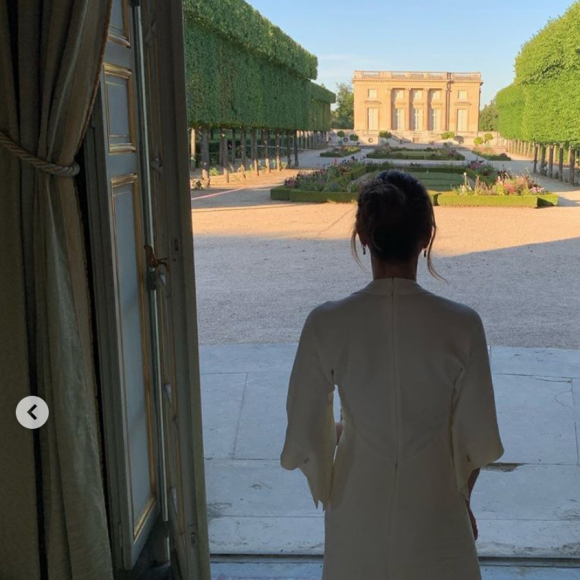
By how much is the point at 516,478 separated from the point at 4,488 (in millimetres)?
2306

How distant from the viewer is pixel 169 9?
191 cm

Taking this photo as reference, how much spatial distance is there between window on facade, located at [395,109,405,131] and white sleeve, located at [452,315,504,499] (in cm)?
7538

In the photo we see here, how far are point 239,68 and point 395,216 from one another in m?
21.8

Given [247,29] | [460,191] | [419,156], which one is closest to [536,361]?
[460,191]

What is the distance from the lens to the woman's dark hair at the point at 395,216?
1411mm

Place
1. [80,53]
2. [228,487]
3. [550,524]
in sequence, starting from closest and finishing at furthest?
[80,53] → [550,524] → [228,487]

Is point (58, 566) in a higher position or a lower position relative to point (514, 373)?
higher

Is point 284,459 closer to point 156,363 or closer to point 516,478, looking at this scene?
point 156,363

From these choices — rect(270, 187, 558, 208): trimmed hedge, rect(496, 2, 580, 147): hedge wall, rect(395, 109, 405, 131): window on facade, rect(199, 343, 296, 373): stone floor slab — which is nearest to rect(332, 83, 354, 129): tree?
rect(395, 109, 405, 131): window on facade

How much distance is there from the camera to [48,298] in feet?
6.00

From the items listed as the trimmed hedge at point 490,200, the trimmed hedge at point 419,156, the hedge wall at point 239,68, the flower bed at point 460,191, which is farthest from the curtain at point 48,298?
the trimmed hedge at point 419,156

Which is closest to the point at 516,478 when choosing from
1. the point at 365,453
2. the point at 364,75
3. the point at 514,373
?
the point at 514,373

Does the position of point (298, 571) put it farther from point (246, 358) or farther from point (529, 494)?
point (246, 358)

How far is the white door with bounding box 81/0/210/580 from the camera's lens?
6.53 feet
